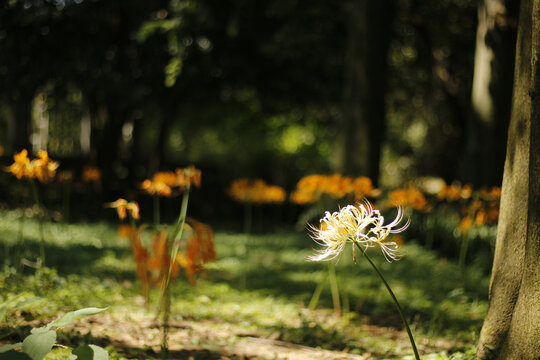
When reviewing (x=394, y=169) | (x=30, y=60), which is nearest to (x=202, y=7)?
(x=30, y=60)

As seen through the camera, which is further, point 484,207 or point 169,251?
point 484,207

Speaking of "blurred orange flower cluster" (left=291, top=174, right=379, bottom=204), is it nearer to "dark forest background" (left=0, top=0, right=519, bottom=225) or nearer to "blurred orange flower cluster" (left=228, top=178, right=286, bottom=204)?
"blurred orange flower cluster" (left=228, top=178, right=286, bottom=204)

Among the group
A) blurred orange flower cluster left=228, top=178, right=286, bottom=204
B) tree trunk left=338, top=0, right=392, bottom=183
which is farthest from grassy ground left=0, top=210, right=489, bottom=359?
tree trunk left=338, top=0, right=392, bottom=183

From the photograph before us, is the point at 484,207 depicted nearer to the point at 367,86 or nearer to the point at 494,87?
the point at 494,87

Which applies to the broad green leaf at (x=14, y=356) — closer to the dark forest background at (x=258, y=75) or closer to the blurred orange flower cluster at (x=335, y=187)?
the blurred orange flower cluster at (x=335, y=187)

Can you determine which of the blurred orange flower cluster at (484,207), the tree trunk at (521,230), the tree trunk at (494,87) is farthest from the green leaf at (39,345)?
the tree trunk at (494,87)

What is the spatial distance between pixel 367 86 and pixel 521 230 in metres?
6.40

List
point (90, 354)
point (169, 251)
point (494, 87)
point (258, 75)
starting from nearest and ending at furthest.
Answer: point (90, 354)
point (169, 251)
point (494, 87)
point (258, 75)

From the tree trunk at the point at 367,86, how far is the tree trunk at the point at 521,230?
5.94 metres

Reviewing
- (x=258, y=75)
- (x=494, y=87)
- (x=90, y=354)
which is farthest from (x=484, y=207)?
(x=258, y=75)

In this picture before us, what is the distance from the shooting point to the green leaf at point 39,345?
1.75 meters

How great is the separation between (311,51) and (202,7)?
15.5ft

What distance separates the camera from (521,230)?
2344 mm

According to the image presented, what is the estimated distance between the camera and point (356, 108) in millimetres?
8555
